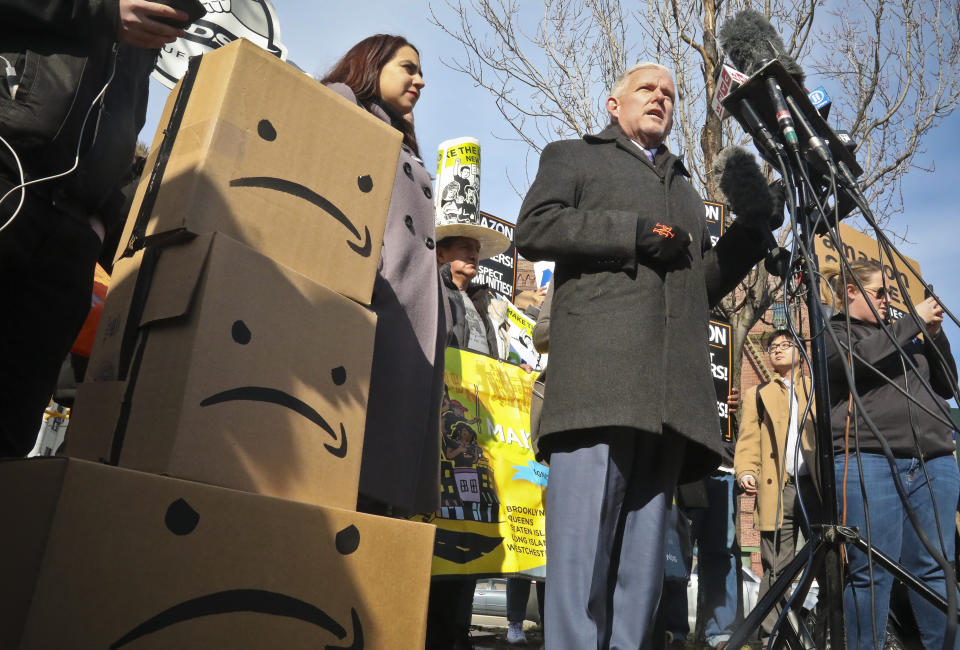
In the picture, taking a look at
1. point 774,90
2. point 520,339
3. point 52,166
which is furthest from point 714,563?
point 52,166

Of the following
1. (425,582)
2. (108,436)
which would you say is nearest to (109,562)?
(108,436)

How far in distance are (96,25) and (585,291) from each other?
140 cm

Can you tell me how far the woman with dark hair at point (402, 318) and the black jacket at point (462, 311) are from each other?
1305 millimetres

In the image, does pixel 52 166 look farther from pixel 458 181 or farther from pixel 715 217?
pixel 715 217

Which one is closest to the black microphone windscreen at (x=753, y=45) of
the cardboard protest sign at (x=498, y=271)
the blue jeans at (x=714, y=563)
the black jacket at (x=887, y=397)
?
the black jacket at (x=887, y=397)

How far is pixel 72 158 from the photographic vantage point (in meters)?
1.84

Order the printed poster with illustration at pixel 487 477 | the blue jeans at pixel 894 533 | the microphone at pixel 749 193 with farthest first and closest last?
1. the printed poster with illustration at pixel 487 477
2. the blue jeans at pixel 894 533
3. the microphone at pixel 749 193

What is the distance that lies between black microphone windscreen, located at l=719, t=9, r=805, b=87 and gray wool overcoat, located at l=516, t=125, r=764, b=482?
15.9 inches

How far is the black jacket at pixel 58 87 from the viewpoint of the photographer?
5.65 feet

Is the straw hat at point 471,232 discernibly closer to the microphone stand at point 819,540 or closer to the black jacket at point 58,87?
the microphone stand at point 819,540

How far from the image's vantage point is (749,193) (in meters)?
2.49

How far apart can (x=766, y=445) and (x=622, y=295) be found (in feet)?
11.6

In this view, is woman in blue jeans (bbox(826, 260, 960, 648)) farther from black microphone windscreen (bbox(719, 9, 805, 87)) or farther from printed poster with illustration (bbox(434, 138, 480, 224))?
printed poster with illustration (bbox(434, 138, 480, 224))

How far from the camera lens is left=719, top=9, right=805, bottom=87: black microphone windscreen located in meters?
2.31
